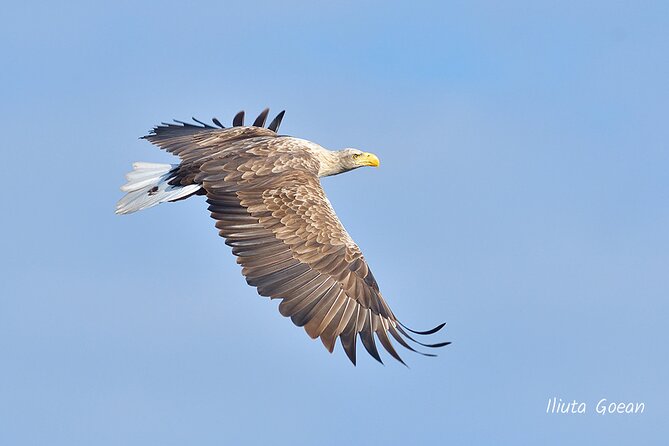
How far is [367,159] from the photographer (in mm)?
17031

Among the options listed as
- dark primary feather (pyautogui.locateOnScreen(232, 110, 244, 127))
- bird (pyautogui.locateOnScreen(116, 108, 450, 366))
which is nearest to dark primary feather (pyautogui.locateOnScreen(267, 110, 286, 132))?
dark primary feather (pyautogui.locateOnScreen(232, 110, 244, 127))

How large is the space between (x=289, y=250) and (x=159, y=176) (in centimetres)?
308

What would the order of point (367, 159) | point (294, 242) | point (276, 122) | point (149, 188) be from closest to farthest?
1. point (294, 242)
2. point (149, 188)
3. point (367, 159)
4. point (276, 122)

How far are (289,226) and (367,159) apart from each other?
3.04 meters

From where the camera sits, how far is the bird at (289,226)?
1341 centimetres

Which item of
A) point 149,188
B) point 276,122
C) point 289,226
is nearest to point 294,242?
point 289,226

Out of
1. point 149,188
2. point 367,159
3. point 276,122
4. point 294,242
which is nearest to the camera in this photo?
point 294,242

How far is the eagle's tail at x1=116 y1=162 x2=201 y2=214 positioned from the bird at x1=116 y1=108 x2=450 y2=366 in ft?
0.06

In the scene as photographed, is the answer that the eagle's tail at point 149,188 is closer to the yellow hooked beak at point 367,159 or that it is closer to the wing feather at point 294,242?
the wing feather at point 294,242

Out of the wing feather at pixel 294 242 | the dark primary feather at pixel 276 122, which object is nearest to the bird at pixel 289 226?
the wing feather at pixel 294 242

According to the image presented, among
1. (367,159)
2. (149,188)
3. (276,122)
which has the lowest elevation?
(149,188)

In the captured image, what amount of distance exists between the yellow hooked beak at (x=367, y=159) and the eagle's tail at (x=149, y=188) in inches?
96.7

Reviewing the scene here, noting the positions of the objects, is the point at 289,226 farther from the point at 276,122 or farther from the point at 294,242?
the point at 276,122

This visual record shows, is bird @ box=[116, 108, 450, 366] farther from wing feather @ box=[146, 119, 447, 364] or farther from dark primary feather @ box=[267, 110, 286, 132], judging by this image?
dark primary feather @ box=[267, 110, 286, 132]
